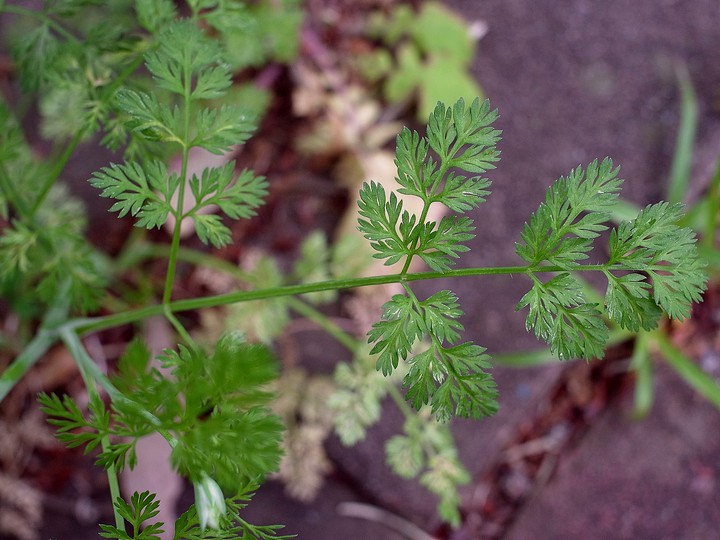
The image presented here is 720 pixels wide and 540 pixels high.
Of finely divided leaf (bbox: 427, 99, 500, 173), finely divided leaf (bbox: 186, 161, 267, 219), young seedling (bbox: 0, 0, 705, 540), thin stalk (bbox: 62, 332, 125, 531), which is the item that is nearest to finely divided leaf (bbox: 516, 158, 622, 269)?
young seedling (bbox: 0, 0, 705, 540)

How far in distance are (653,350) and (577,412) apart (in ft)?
1.11

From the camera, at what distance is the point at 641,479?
2.31 metres

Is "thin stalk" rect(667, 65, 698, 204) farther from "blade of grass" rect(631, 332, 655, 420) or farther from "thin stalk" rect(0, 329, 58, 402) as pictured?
"thin stalk" rect(0, 329, 58, 402)

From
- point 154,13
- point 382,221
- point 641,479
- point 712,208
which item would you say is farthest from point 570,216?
point 641,479

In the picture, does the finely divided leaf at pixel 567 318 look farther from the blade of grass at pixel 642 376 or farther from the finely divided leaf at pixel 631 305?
the blade of grass at pixel 642 376

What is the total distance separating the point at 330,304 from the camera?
2.30 metres

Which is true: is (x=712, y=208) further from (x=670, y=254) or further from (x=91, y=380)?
(x=91, y=380)

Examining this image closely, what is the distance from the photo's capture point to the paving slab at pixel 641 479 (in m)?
2.27

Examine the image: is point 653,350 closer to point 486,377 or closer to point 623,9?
point 623,9

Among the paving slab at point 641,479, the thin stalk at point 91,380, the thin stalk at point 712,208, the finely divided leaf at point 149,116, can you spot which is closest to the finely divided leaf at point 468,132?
the finely divided leaf at point 149,116

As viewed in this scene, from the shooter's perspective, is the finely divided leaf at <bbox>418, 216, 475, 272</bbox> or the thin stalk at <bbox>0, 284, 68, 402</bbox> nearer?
the finely divided leaf at <bbox>418, 216, 475, 272</bbox>

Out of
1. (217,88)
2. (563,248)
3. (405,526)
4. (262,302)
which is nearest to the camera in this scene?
(563,248)

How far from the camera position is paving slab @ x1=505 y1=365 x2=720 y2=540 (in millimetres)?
2273

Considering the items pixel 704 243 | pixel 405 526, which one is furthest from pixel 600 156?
pixel 405 526
